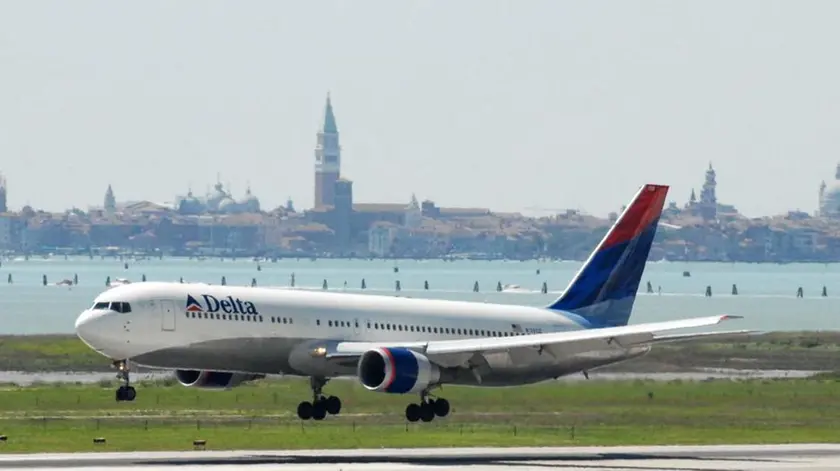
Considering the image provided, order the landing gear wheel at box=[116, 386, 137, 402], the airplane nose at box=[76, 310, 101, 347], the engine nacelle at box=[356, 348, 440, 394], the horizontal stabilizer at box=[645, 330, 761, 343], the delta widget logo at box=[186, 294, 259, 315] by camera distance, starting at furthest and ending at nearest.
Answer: the delta widget logo at box=[186, 294, 259, 315], the engine nacelle at box=[356, 348, 440, 394], the horizontal stabilizer at box=[645, 330, 761, 343], the airplane nose at box=[76, 310, 101, 347], the landing gear wheel at box=[116, 386, 137, 402]

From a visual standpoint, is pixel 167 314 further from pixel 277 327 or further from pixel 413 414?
pixel 413 414

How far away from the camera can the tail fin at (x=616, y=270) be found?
84.4m

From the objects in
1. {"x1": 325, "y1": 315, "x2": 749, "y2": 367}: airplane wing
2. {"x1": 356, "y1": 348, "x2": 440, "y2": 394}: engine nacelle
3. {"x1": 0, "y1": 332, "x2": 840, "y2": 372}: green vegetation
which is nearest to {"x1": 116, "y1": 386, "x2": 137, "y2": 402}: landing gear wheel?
{"x1": 356, "y1": 348, "x2": 440, "y2": 394}: engine nacelle

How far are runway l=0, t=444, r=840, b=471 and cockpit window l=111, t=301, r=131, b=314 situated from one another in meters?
7.54

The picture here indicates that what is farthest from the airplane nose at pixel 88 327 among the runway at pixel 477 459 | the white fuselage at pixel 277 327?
the runway at pixel 477 459

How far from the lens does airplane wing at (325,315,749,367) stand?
242ft

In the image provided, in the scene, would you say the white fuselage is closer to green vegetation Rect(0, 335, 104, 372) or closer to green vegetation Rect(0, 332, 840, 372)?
green vegetation Rect(0, 332, 840, 372)

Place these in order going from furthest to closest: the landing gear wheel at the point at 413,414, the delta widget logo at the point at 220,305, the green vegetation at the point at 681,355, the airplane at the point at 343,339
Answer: the green vegetation at the point at 681,355 < the landing gear wheel at the point at 413,414 < the delta widget logo at the point at 220,305 < the airplane at the point at 343,339

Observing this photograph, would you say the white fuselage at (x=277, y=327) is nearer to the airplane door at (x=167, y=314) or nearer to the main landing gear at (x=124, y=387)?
the airplane door at (x=167, y=314)

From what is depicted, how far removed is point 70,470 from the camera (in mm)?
58531

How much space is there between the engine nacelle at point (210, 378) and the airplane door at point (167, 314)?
3.73 metres

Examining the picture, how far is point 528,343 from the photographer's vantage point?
75062 mm

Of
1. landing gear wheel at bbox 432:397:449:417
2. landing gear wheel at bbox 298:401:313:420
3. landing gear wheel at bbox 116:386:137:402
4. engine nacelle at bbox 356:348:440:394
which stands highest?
engine nacelle at bbox 356:348:440:394

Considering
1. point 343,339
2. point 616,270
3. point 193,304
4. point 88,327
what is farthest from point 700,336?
point 88,327
